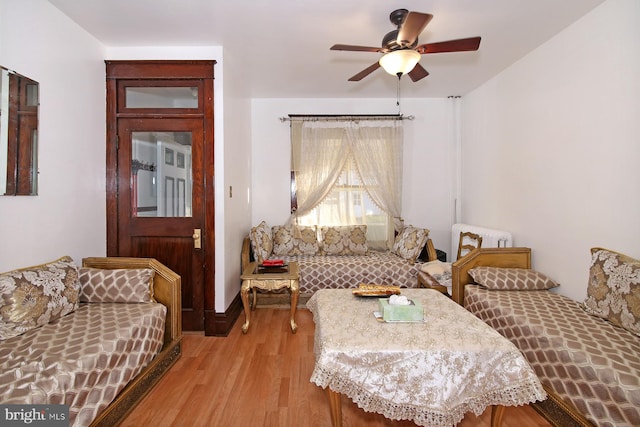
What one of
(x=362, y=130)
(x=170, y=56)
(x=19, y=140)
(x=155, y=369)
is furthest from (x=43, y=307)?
(x=362, y=130)

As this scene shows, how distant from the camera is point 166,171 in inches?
120

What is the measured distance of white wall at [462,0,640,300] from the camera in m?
2.14

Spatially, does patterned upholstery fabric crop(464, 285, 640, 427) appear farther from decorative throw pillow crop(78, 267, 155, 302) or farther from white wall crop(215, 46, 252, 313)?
decorative throw pillow crop(78, 267, 155, 302)

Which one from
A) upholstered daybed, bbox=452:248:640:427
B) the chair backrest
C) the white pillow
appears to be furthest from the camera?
the chair backrest

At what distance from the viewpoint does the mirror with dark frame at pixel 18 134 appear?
1932 mm

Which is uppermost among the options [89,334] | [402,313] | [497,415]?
[402,313]

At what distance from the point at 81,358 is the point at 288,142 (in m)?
3.48

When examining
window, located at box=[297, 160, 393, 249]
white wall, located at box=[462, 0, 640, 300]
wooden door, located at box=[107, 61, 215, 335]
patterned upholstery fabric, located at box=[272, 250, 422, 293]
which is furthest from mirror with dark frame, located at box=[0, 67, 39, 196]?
white wall, located at box=[462, 0, 640, 300]

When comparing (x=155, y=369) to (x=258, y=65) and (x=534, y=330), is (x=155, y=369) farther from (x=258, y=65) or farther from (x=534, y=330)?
(x=258, y=65)

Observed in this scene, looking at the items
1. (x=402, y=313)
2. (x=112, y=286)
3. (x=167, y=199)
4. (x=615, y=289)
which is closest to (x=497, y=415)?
(x=402, y=313)

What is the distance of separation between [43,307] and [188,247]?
1222mm

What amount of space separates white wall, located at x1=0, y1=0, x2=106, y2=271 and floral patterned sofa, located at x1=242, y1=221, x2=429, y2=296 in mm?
1594

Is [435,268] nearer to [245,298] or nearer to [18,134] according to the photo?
[245,298]

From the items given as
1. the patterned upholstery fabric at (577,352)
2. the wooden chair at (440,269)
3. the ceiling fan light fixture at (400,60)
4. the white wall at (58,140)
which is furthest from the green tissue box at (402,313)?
the white wall at (58,140)
